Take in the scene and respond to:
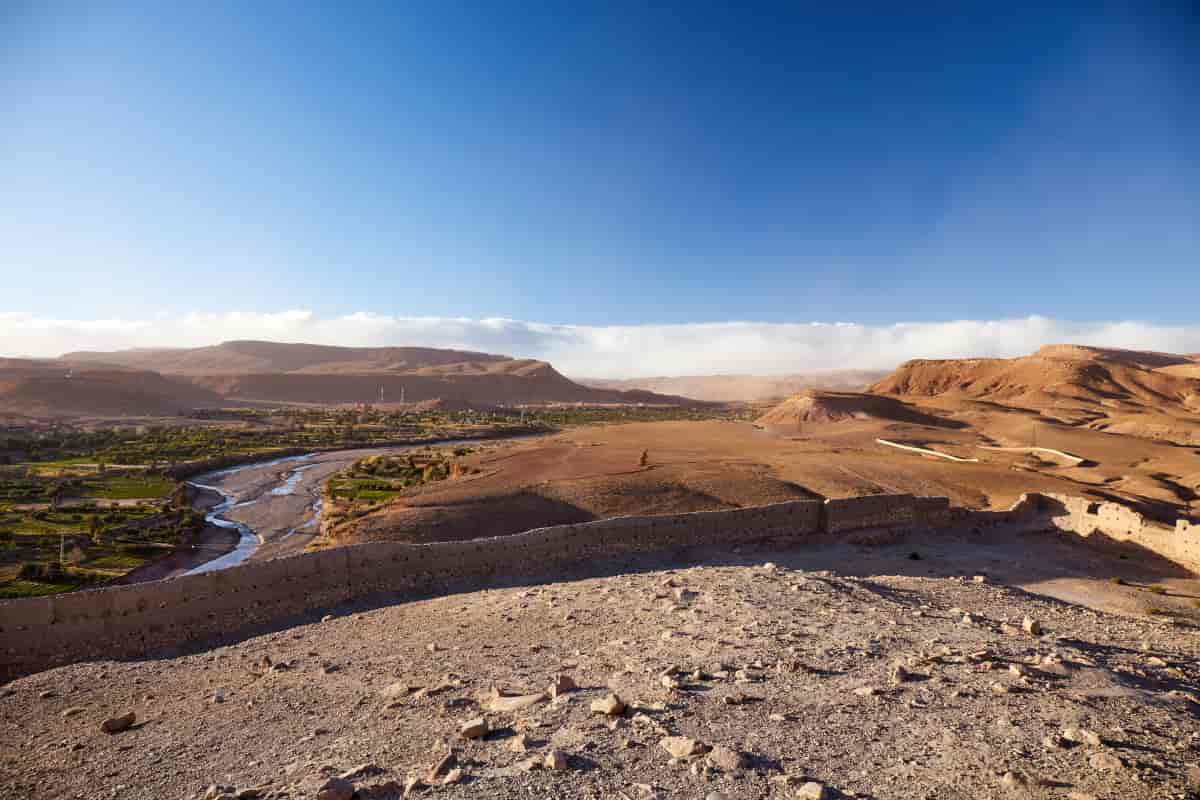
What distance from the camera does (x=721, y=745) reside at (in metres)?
6.32

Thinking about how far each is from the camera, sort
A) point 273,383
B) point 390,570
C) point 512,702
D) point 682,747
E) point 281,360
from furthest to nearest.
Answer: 1. point 281,360
2. point 273,383
3. point 390,570
4. point 512,702
5. point 682,747

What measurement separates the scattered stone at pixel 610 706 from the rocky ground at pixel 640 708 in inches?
1.2

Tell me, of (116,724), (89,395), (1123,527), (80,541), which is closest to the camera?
(116,724)

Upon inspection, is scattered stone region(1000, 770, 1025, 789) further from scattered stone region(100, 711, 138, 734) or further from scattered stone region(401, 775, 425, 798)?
scattered stone region(100, 711, 138, 734)

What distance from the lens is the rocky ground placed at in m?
5.89

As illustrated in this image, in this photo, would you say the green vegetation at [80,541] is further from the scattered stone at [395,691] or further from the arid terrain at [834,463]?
the scattered stone at [395,691]

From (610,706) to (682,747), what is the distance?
1.02 meters

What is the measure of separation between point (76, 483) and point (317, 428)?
122 feet

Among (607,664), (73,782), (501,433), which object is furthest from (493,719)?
(501,433)

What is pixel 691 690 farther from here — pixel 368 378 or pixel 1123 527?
pixel 368 378

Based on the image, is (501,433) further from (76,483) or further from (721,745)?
(721,745)

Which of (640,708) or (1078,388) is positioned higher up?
(1078,388)

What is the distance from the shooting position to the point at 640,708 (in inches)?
283

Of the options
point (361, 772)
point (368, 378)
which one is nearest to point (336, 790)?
point (361, 772)
